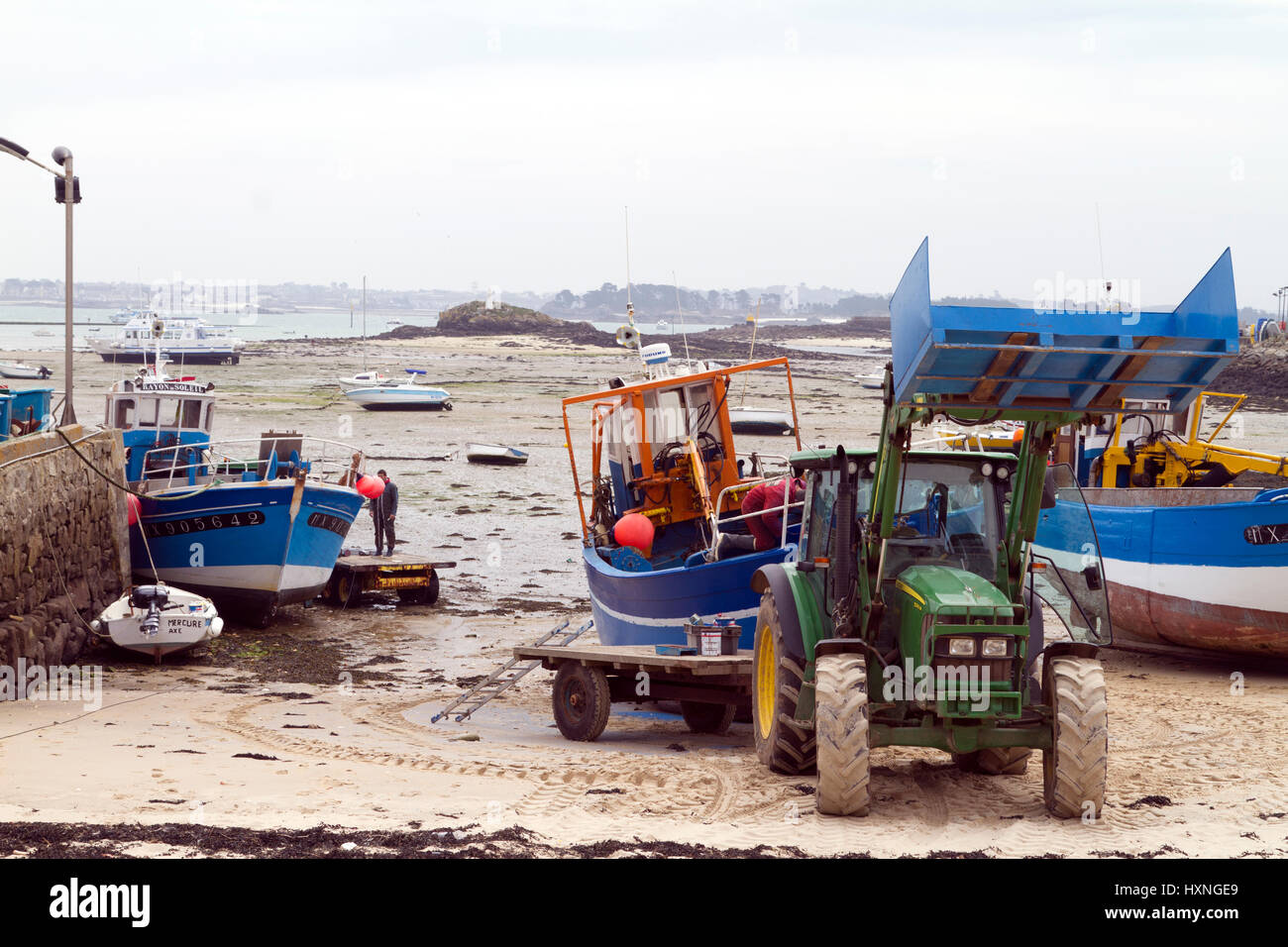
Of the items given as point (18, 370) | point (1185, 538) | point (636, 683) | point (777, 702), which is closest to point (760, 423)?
point (1185, 538)

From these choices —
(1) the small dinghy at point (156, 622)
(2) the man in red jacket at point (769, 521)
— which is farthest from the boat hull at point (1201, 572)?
(1) the small dinghy at point (156, 622)

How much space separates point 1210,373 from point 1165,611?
27.2 ft

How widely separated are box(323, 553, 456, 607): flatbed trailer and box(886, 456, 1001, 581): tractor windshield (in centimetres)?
1250

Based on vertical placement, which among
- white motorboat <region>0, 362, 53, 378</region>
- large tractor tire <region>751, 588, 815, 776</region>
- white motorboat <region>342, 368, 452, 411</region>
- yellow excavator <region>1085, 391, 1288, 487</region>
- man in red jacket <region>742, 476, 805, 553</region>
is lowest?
large tractor tire <region>751, 588, 815, 776</region>

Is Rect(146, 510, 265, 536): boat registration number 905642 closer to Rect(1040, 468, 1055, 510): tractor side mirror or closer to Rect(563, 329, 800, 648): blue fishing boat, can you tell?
Rect(563, 329, 800, 648): blue fishing boat

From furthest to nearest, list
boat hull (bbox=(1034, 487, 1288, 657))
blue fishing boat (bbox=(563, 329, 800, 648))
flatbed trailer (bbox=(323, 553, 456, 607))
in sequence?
flatbed trailer (bbox=(323, 553, 456, 607)) → blue fishing boat (bbox=(563, 329, 800, 648)) → boat hull (bbox=(1034, 487, 1288, 657))

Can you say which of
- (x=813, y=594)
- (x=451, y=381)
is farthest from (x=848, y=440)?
(x=813, y=594)

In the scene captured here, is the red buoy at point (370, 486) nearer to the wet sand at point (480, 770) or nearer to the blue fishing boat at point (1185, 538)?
the wet sand at point (480, 770)

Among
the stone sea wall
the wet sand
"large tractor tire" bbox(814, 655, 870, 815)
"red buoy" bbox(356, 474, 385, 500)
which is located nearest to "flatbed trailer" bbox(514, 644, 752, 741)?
the wet sand

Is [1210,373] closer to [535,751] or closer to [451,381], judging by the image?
[535,751]

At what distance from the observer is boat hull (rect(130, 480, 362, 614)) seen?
768 inches

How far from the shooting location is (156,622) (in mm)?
15742

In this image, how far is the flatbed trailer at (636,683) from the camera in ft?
37.6

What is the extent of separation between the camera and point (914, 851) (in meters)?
7.77
